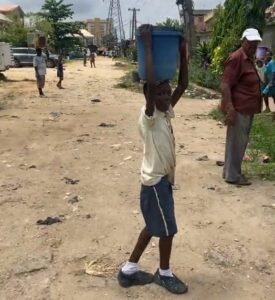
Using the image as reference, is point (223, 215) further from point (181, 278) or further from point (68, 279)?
point (68, 279)

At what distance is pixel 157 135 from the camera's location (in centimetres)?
327

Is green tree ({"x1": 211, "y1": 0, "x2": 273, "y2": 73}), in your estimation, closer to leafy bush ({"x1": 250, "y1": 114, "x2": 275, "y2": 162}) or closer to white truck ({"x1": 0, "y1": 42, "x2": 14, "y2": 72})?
leafy bush ({"x1": 250, "y1": 114, "x2": 275, "y2": 162})

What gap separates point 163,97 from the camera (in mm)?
3211

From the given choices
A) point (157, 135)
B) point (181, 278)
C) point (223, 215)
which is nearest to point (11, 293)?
point (181, 278)

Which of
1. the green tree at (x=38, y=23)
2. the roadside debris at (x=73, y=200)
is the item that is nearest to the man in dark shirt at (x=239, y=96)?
the roadside debris at (x=73, y=200)

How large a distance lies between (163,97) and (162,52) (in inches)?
10.7

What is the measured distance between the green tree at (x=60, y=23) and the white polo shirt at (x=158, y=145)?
5116cm

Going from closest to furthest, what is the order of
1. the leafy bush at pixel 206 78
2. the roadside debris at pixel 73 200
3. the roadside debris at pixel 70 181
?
1. the roadside debris at pixel 73 200
2. the roadside debris at pixel 70 181
3. the leafy bush at pixel 206 78

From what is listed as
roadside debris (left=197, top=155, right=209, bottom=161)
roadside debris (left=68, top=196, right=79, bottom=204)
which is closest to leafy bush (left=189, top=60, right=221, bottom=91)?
roadside debris (left=197, top=155, right=209, bottom=161)

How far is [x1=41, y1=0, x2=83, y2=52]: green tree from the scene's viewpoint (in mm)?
53347

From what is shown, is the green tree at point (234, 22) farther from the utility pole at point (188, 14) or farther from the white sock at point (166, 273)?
the white sock at point (166, 273)

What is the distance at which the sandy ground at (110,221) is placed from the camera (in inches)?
142

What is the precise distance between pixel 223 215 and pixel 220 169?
5.63ft

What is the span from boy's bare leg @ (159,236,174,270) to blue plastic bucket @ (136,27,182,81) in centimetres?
104
